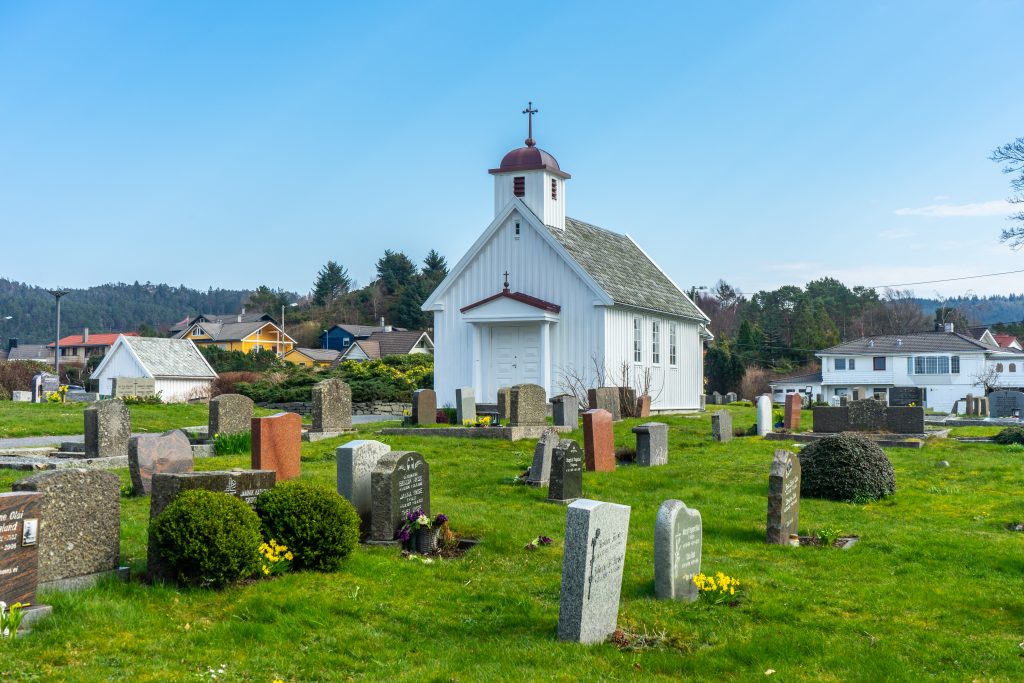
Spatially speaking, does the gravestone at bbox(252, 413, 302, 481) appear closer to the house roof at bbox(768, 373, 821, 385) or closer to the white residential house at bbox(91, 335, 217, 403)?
the white residential house at bbox(91, 335, 217, 403)

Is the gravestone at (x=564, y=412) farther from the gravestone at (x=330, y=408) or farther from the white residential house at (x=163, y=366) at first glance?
the white residential house at (x=163, y=366)

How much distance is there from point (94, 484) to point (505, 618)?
3648 millimetres

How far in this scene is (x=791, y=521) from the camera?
11.4 m

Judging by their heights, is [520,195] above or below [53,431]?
above

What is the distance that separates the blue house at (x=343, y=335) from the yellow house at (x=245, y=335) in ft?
11.8

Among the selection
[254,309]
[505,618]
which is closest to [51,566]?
[505,618]

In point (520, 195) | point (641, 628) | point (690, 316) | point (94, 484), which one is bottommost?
point (641, 628)

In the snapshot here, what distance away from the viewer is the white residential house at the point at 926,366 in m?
65.7

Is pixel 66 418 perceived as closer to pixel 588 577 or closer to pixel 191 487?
pixel 191 487

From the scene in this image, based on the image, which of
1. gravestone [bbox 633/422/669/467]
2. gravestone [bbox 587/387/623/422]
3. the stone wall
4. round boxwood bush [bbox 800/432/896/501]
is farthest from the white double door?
round boxwood bush [bbox 800/432/896/501]

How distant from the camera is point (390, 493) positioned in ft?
34.3

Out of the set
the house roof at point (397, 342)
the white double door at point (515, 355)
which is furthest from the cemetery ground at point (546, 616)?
the house roof at point (397, 342)

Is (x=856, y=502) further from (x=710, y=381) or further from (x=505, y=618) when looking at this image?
(x=710, y=381)

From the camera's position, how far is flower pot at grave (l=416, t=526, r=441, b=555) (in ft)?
33.9
